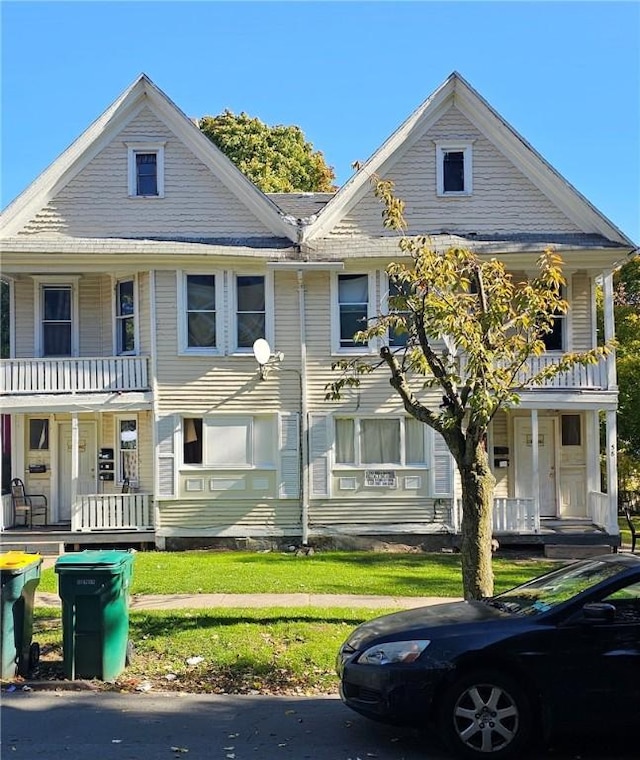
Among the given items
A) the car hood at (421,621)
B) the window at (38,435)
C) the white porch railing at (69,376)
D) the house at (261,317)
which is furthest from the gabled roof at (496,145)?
the car hood at (421,621)

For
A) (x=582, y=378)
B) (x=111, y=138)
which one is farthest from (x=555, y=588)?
(x=111, y=138)

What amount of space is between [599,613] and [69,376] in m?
13.1

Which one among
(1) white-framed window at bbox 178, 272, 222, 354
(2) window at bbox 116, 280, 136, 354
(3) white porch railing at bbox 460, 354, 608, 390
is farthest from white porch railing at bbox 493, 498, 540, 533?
(2) window at bbox 116, 280, 136, 354

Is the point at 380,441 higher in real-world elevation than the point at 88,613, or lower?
higher

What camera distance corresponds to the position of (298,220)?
17.7 m

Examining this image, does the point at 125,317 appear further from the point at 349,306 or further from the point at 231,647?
the point at 231,647

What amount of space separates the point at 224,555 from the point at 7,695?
8460 millimetres

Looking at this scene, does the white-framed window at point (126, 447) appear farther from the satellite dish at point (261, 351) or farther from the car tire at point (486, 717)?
the car tire at point (486, 717)

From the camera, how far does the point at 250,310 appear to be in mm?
17141

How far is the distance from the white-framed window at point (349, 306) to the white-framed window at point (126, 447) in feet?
16.0

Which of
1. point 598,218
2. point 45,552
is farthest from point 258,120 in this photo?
point 45,552

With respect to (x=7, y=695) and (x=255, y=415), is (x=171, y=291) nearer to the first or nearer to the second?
(x=255, y=415)

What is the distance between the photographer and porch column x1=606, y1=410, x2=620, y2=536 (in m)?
16.2

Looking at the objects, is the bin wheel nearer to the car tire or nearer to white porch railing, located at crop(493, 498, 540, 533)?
the car tire
